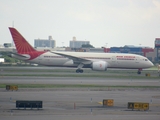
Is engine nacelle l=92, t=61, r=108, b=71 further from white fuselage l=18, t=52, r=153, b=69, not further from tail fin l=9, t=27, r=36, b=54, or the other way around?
tail fin l=9, t=27, r=36, b=54

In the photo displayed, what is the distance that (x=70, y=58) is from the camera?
102m

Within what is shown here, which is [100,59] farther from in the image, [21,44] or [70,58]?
[21,44]

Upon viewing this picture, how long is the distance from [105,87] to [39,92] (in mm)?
12494

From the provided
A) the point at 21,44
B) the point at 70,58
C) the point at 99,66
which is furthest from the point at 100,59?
the point at 21,44

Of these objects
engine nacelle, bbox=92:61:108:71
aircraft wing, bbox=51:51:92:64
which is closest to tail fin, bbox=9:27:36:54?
aircraft wing, bbox=51:51:92:64

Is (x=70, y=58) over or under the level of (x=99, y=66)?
over

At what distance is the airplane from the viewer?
3979 inches

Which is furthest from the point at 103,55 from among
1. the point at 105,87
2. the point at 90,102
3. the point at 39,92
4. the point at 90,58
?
the point at 90,102

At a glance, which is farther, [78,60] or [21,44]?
[21,44]

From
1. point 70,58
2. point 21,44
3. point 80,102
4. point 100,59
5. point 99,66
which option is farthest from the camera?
point 100,59

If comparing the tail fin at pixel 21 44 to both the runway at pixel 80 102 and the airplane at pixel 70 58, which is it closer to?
the airplane at pixel 70 58

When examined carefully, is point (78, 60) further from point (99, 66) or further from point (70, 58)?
point (99, 66)

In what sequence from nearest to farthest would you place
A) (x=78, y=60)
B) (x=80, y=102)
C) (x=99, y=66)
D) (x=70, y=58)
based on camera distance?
1. (x=80, y=102)
2. (x=99, y=66)
3. (x=78, y=60)
4. (x=70, y=58)

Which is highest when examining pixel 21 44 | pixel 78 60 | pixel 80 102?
pixel 21 44
